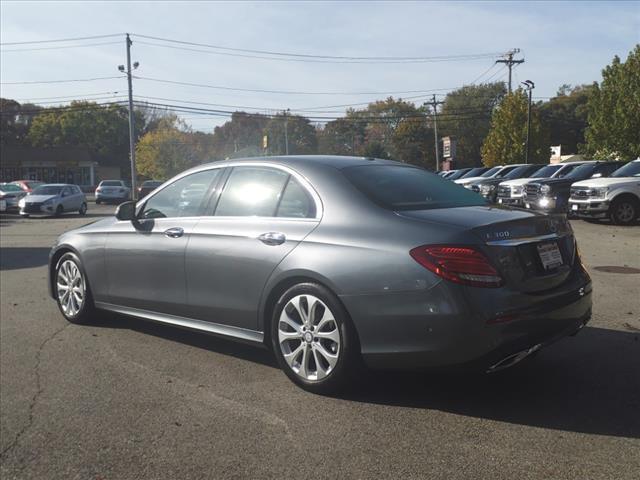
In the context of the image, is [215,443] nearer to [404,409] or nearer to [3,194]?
[404,409]

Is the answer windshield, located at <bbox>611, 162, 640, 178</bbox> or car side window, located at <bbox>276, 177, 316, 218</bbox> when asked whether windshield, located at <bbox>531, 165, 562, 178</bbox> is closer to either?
windshield, located at <bbox>611, 162, 640, 178</bbox>

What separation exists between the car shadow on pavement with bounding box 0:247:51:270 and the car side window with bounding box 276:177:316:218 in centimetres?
798

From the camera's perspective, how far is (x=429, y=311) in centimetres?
365

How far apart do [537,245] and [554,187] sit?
15.4m

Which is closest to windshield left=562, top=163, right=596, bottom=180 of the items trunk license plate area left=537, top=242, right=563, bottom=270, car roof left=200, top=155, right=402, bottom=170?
car roof left=200, top=155, right=402, bottom=170

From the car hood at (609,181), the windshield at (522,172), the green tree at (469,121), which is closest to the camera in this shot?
the car hood at (609,181)

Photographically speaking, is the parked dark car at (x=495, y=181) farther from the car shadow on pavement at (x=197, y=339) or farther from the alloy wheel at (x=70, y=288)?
the alloy wheel at (x=70, y=288)

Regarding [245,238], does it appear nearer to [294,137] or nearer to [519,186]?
[519,186]

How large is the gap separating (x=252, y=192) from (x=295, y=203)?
481 mm

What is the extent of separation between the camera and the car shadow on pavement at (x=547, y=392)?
3676 millimetres

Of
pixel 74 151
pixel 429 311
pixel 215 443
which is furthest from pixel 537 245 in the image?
pixel 74 151

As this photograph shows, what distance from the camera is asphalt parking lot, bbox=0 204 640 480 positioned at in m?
3.22

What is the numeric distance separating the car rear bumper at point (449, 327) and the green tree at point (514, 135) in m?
49.9

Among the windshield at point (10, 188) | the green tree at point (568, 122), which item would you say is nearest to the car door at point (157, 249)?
the windshield at point (10, 188)
